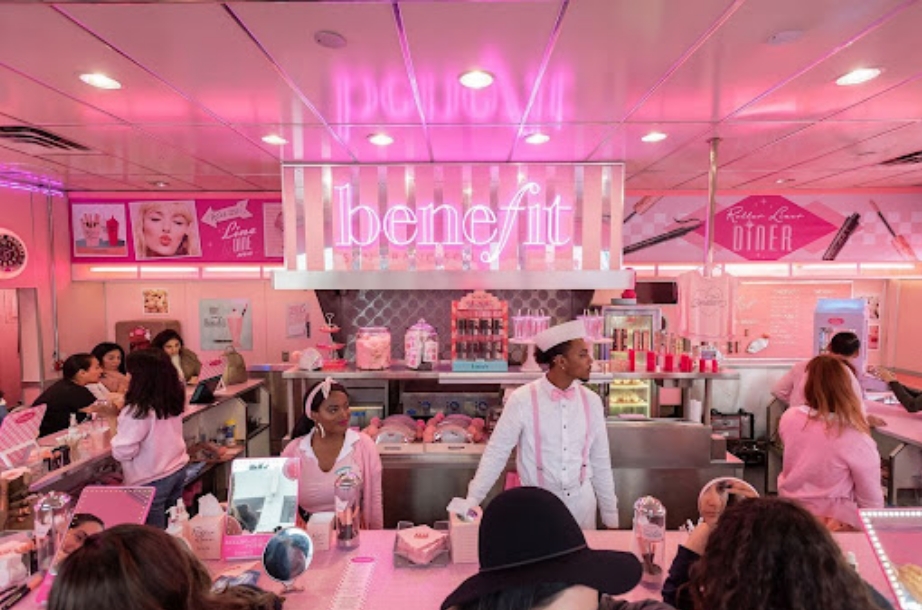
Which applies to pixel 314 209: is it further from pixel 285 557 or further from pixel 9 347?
pixel 9 347

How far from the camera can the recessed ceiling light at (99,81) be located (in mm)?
2783

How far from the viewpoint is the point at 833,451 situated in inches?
117

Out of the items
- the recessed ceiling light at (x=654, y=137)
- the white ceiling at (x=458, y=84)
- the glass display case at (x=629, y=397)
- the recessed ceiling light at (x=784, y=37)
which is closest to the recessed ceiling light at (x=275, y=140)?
the white ceiling at (x=458, y=84)

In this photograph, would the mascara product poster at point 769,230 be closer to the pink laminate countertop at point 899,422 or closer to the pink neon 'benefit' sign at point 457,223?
the pink laminate countertop at point 899,422

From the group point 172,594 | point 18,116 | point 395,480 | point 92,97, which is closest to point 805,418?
point 395,480

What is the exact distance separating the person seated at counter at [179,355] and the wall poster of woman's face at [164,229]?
153 cm

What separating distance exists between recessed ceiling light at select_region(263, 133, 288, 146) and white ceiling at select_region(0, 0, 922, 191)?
8 cm

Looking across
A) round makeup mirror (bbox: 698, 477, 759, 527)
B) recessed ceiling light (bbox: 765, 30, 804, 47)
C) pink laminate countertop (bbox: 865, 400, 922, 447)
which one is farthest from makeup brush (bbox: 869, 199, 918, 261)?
round makeup mirror (bbox: 698, 477, 759, 527)

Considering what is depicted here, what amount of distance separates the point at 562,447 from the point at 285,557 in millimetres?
1730

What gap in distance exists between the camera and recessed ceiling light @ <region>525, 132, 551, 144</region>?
12.9 feet

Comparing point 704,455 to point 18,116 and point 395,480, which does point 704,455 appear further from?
point 18,116

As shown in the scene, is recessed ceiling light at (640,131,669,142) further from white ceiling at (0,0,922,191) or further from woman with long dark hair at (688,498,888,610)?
woman with long dark hair at (688,498,888,610)

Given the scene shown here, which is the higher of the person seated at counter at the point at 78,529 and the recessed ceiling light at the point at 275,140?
the recessed ceiling light at the point at 275,140

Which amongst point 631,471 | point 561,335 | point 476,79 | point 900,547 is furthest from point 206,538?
point 631,471
